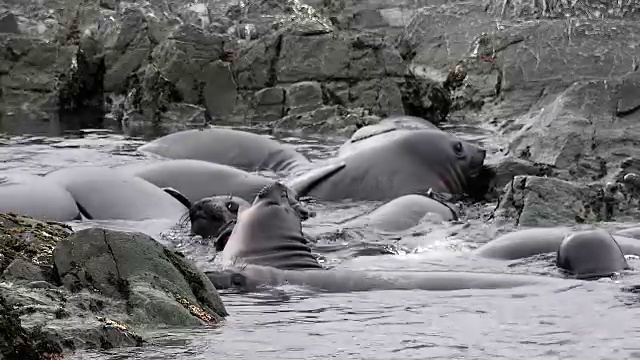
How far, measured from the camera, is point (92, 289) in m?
4.23

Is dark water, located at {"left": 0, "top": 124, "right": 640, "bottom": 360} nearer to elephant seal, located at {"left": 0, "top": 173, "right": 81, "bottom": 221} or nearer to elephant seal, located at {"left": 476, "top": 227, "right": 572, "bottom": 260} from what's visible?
elephant seal, located at {"left": 476, "top": 227, "right": 572, "bottom": 260}

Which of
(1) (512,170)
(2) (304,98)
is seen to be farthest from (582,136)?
(2) (304,98)

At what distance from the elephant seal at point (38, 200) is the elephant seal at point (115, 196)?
147mm

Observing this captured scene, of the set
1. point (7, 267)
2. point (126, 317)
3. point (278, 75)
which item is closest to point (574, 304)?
point (126, 317)

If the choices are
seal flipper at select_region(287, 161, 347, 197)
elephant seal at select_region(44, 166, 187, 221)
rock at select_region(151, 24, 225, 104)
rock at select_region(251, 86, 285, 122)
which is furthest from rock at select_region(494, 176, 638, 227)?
rock at select_region(151, 24, 225, 104)

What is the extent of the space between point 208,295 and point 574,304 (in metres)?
1.87

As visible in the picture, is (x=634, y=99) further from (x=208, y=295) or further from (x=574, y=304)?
(x=208, y=295)

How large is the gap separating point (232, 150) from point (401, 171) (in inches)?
87.6

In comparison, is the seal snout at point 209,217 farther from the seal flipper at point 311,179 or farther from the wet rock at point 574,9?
the wet rock at point 574,9

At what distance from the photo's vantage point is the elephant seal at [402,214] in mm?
8430

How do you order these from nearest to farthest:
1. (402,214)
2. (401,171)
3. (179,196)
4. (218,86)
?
(402,214)
(179,196)
(401,171)
(218,86)

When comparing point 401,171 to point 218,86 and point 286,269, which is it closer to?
point 286,269

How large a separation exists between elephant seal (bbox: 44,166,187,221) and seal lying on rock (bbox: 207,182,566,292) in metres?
1.91

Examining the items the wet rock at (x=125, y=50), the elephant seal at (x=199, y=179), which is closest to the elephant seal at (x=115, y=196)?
the elephant seal at (x=199, y=179)
